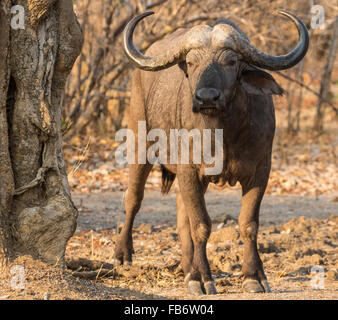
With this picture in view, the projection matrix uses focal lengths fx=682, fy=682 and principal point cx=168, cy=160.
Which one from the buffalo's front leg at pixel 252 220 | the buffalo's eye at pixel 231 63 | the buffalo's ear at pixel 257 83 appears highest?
the buffalo's eye at pixel 231 63

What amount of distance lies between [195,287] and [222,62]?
180cm

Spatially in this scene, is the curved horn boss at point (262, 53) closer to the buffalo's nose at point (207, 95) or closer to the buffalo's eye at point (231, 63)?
the buffalo's eye at point (231, 63)

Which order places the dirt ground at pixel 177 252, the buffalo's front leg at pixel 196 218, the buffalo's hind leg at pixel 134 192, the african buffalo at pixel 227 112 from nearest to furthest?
the dirt ground at pixel 177 252 → the african buffalo at pixel 227 112 → the buffalo's front leg at pixel 196 218 → the buffalo's hind leg at pixel 134 192

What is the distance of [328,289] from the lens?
553 cm

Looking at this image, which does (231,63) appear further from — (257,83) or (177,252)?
(177,252)

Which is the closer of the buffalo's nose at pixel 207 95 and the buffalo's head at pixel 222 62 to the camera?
the buffalo's nose at pixel 207 95

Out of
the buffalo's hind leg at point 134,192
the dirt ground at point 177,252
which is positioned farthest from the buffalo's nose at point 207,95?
the buffalo's hind leg at point 134,192

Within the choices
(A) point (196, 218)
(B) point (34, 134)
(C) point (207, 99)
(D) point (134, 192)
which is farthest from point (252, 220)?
(B) point (34, 134)

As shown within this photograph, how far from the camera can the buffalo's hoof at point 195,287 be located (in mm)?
5434

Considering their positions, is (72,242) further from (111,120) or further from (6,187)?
(111,120)

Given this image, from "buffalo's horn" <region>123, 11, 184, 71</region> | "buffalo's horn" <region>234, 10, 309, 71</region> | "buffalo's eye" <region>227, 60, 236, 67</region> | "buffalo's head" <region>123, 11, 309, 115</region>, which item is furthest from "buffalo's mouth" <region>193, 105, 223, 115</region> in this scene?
"buffalo's horn" <region>123, 11, 184, 71</region>

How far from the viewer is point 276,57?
539cm

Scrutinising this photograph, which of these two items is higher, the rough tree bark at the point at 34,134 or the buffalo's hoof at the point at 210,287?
the rough tree bark at the point at 34,134

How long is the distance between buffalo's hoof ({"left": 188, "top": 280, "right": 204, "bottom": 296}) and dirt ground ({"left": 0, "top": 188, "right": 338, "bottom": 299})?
0.09 meters
